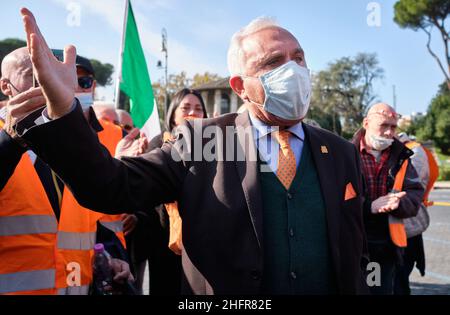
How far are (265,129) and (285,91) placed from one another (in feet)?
0.58

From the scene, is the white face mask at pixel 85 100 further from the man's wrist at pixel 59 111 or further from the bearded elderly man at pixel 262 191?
the man's wrist at pixel 59 111

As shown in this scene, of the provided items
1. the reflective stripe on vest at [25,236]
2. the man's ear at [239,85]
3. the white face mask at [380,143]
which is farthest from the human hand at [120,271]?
the white face mask at [380,143]

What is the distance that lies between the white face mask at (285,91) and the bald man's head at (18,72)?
101 centimetres

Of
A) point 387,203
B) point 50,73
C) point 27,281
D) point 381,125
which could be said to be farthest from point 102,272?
point 381,125

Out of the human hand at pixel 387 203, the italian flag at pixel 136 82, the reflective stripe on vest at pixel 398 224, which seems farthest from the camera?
the italian flag at pixel 136 82

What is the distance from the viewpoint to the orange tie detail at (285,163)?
1651 millimetres

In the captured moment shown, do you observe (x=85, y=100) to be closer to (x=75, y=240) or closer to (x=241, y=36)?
(x=75, y=240)

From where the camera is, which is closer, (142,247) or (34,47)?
(34,47)

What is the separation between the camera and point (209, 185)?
159 cm

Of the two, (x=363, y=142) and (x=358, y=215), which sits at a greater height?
(x=363, y=142)
